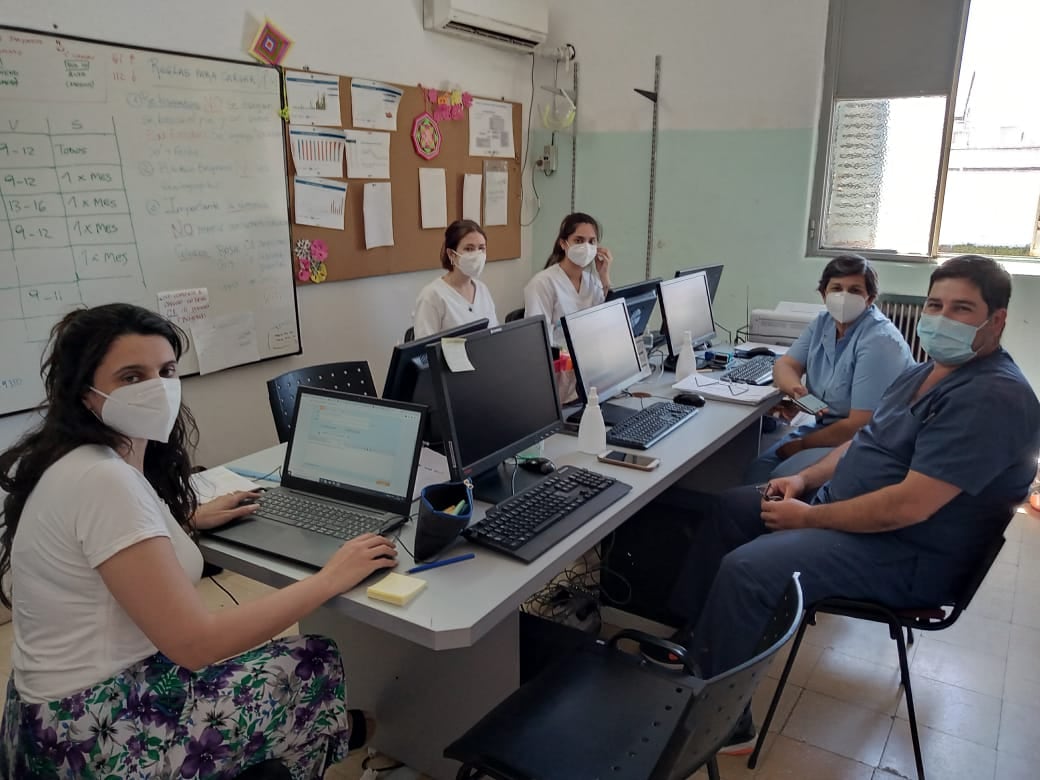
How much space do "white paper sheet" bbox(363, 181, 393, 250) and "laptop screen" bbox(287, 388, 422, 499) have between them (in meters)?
2.30

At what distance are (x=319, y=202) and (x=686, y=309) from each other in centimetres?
178

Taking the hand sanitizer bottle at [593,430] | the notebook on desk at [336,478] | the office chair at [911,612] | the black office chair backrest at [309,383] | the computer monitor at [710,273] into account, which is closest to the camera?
the notebook on desk at [336,478]

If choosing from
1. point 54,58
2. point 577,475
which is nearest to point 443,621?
point 577,475

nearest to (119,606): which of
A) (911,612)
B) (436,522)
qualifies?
(436,522)

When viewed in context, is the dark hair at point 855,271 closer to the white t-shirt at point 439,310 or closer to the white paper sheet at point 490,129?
the white t-shirt at point 439,310

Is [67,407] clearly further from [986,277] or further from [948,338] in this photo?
[986,277]

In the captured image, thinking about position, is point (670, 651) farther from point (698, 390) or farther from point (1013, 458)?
point (698, 390)

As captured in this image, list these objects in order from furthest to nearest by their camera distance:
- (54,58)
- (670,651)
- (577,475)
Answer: (54,58), (577,475), (670,651)

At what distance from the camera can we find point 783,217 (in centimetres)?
438

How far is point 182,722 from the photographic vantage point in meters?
1.31

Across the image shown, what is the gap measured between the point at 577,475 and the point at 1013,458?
3.26 ft

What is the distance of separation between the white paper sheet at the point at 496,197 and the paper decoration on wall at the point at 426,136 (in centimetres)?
50

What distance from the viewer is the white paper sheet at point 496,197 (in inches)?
186

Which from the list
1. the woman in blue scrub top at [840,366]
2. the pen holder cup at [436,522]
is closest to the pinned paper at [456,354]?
the pen holder cup at [436,522]
